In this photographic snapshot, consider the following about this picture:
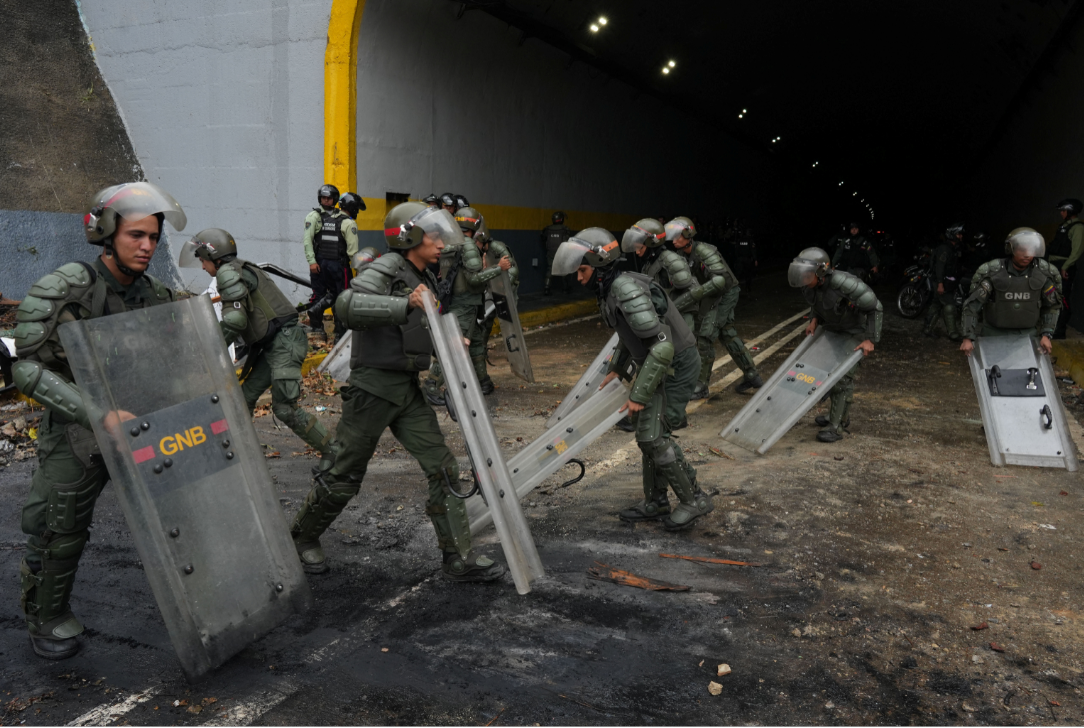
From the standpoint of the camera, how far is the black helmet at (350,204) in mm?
10031

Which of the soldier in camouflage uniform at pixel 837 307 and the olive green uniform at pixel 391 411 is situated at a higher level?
the olive green uniform at pixel 391 411

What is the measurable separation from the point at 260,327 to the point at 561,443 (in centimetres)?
236

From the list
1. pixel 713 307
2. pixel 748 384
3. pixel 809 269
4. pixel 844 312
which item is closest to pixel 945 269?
pixel 748 384

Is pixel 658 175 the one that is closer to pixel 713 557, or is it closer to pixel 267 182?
pixel 267 182

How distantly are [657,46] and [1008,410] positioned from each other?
14567 mm

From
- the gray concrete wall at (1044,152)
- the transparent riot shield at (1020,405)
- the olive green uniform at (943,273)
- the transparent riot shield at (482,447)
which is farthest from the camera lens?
the gray concrete wall at (1044,152)

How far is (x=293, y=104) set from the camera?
10938 millimetres

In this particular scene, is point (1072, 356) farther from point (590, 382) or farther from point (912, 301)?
point (590, 382)

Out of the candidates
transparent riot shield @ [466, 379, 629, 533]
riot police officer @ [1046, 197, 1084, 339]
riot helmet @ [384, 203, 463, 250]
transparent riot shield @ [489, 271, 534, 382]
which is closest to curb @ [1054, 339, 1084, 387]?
riot police officer @ [1046, 197, 1084, 339]

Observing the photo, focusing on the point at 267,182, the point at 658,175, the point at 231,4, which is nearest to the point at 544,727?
the point at 267,182

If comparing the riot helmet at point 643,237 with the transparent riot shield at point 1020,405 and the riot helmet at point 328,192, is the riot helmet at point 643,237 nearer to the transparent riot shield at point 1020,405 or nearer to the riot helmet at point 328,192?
the transparent riot shield at point 1020,405

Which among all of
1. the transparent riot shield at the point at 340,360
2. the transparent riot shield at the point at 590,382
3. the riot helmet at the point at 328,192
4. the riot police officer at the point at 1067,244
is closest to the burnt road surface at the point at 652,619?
the transparent riot shield at the point at 590,382

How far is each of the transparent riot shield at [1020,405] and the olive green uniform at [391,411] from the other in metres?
4.86

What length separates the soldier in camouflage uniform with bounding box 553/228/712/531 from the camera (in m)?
4.53
